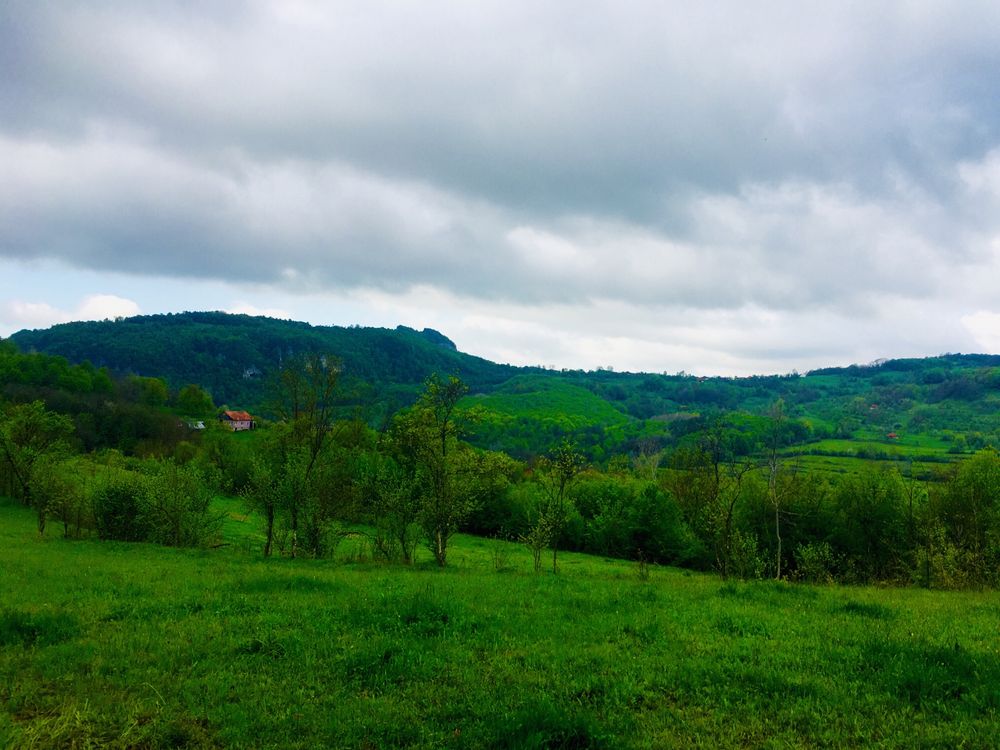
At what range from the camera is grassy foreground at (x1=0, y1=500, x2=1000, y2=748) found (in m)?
7.21

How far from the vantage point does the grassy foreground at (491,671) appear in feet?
23.6

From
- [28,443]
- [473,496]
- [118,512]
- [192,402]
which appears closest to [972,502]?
[473,496]

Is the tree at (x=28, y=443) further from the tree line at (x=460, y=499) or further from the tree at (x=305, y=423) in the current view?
the tree at (x=305, y=423)

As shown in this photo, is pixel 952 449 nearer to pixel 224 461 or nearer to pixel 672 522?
pixel 672 522

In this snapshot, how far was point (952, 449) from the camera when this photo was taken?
6102 inches

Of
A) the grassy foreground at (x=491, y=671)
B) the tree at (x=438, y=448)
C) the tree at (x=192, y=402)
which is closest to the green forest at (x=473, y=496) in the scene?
the tree at (x=438, y=448)

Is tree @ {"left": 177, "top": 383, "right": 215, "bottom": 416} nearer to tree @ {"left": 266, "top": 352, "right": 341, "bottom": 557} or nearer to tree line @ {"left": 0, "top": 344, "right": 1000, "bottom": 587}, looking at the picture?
tree line @ {"left": 0, "top": 344, "right": 1000, "bottom": 587}

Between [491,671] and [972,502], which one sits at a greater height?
[491,671]

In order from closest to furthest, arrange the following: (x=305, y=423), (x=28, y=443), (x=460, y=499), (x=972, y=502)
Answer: (x=460, y=499) → (x=305, y=423) → (x=972, y=502) → (x=28, y=443)

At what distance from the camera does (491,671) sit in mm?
9367

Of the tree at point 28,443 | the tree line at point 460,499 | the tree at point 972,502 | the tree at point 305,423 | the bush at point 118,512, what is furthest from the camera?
the tree at point 28,443

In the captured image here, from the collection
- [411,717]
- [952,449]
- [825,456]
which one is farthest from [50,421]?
[952,449]

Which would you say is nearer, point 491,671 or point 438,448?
point 491,671

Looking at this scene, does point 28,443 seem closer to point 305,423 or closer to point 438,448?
point 305,423
